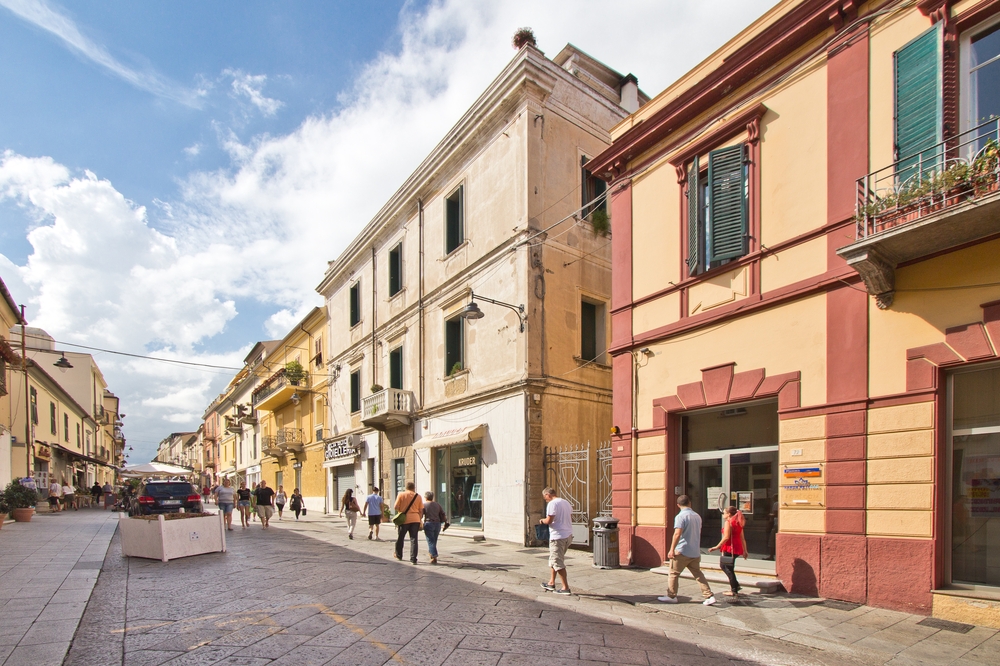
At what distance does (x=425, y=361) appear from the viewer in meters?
19.8

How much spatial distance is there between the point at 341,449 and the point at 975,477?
2258cm

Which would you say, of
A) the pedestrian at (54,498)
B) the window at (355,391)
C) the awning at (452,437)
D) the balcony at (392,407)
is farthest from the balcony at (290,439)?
the awning at (452,437)

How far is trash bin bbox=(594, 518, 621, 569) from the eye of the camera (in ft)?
36.4

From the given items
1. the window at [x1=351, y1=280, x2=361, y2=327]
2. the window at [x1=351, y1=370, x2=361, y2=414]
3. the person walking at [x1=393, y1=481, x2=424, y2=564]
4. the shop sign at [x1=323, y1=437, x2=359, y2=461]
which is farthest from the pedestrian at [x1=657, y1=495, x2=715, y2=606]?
the window at [x1=351, y1=280, x2=361, y2=327]

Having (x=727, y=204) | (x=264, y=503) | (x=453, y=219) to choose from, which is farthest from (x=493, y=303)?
(x=264, y=503)

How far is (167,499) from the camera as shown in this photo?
18.9 metres

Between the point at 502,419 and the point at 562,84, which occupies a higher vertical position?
the point at 562,84

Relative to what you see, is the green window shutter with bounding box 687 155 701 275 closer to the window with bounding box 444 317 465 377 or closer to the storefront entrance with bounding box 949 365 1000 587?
the storefront entrance with bounding box 949 365 1000 587

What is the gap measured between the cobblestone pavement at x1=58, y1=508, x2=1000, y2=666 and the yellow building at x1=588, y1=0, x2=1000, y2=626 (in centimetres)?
109

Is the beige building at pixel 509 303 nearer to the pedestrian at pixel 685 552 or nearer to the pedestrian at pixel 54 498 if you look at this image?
the pedestrian at pixel 685 552

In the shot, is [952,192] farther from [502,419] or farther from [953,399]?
[502,419]

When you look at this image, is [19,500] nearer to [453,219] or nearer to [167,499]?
[167,499]

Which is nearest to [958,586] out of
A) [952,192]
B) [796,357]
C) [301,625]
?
[796,357]

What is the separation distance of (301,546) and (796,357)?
11405mm
